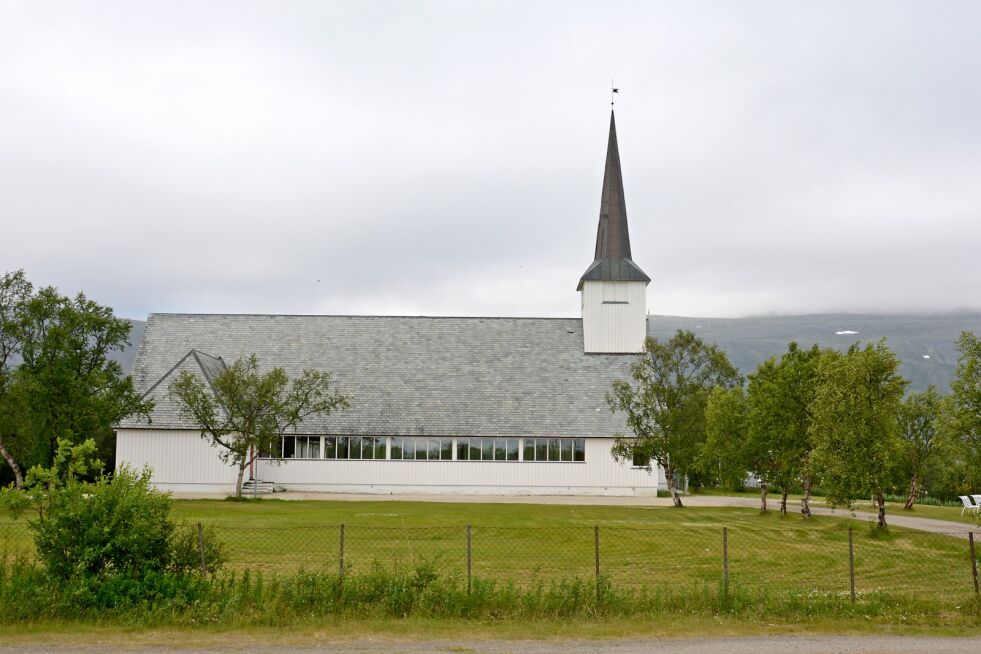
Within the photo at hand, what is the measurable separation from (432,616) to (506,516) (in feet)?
67.1

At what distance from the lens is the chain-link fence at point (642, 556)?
1705cm

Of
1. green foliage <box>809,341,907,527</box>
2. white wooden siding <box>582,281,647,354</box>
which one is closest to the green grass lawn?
green foliage <box>809,341,907,527</box>

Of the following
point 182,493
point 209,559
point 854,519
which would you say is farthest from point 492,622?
point 182,493

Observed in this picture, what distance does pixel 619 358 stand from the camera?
53625 millimetres

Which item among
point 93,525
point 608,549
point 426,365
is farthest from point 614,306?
point 93,525

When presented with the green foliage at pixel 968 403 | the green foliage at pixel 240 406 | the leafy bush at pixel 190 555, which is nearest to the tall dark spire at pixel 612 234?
the green foliage at pixel 240 406

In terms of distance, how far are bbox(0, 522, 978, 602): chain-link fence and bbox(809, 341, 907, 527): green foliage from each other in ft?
5.40

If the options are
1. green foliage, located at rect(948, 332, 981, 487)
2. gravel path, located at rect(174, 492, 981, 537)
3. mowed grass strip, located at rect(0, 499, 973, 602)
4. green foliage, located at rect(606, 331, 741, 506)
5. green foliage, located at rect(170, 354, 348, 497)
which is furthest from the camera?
gravel path, located at rect(174, 492, 981, 537)

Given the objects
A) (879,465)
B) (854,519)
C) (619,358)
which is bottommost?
(854,519)

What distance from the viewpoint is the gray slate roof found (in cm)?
4981

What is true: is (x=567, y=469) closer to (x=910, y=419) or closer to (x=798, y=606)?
A: (x=910, y=419)

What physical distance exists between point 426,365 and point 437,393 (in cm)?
235

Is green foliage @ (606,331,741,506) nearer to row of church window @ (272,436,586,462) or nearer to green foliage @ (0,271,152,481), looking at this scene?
row of church window @ (272,436,586,462)

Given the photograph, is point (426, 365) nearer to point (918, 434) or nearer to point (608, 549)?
point (918, 434)
